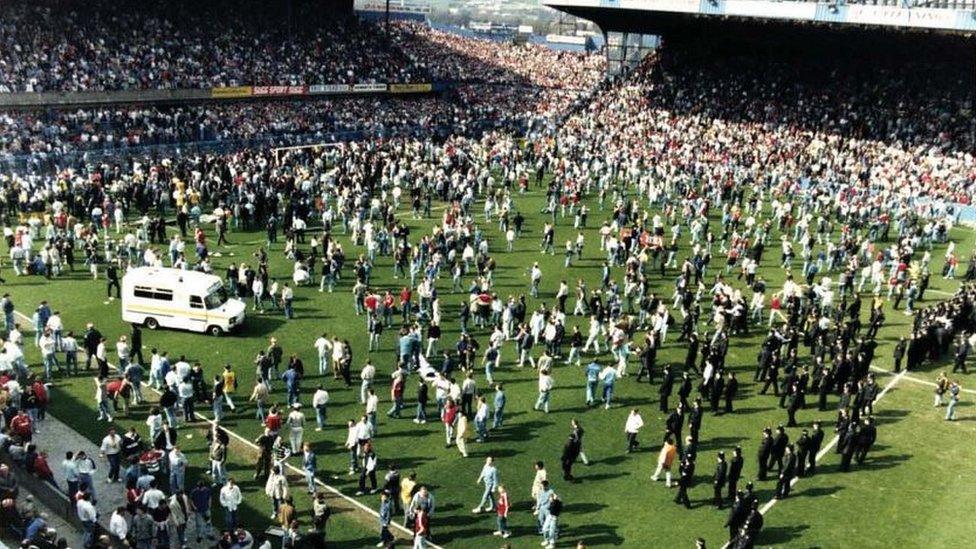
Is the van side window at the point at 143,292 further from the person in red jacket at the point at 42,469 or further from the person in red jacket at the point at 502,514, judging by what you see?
the person in red jacket at the point at 502,514

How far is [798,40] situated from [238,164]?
41.9m

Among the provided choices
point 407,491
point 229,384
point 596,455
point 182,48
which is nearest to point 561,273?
point 596,455

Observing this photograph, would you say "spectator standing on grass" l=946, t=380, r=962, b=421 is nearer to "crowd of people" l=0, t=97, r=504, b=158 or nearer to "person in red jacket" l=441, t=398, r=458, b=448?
"person in red jacket" l=441, t=398, r=458, b=448

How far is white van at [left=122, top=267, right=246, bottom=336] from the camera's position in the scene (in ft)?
79.9

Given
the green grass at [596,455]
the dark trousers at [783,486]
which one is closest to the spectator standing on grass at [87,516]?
the green grass at [596,455]

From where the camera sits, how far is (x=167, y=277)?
24.5m

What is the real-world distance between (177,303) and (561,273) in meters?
13.7

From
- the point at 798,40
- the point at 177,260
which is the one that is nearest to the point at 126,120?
the point at 177,260

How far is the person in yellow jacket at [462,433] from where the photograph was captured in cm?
1836

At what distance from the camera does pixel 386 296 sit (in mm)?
25516

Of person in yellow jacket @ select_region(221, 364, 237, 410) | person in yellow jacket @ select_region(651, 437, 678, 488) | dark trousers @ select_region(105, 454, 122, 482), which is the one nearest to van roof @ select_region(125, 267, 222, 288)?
person in yellow jacket @ select_region(221, 364, 237, 410)

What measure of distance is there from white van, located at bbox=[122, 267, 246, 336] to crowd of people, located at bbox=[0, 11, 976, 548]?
3.30ft

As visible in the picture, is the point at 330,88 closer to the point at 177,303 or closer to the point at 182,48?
the point at 182,48

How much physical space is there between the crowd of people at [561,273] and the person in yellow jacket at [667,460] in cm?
6
